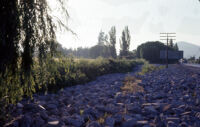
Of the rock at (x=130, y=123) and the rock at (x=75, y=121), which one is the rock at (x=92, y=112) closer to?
the rock at (x=75, y=121)

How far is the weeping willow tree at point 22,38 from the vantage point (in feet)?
8.32

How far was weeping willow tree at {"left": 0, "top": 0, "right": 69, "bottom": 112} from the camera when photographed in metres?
2.54

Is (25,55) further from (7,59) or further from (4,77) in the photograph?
(4,77)

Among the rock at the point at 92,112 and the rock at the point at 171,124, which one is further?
the rock at the point at 92,112

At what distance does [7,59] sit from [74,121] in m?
1.90

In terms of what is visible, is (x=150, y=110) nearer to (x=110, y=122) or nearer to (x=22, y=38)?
(x=110, y=122)

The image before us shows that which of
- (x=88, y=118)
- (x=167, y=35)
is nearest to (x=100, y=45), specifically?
(x=167, y=35)

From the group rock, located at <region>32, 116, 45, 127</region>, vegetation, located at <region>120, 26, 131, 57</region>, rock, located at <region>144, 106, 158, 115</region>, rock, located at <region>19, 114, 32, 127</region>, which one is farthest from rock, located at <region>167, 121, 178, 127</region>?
vegetation, located at <region>120, 26, 131, 57</region>

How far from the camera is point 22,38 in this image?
278 centimetres

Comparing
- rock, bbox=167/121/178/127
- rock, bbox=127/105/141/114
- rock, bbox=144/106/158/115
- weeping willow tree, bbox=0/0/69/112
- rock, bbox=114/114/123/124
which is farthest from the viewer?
rock, bbox=127/105/141/114

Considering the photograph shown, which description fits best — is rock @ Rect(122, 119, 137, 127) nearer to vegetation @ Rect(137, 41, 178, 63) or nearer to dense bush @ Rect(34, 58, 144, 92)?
dense bush @ Rect(34, 58, 144, 92)

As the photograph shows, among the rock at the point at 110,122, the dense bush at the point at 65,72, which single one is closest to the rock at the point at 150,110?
the rock at the point at 110,122

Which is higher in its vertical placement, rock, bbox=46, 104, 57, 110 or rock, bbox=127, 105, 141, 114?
rock, bbox=46, 104, 57, 110

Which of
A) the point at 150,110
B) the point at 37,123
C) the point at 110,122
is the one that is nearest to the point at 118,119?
the point at 110,122
